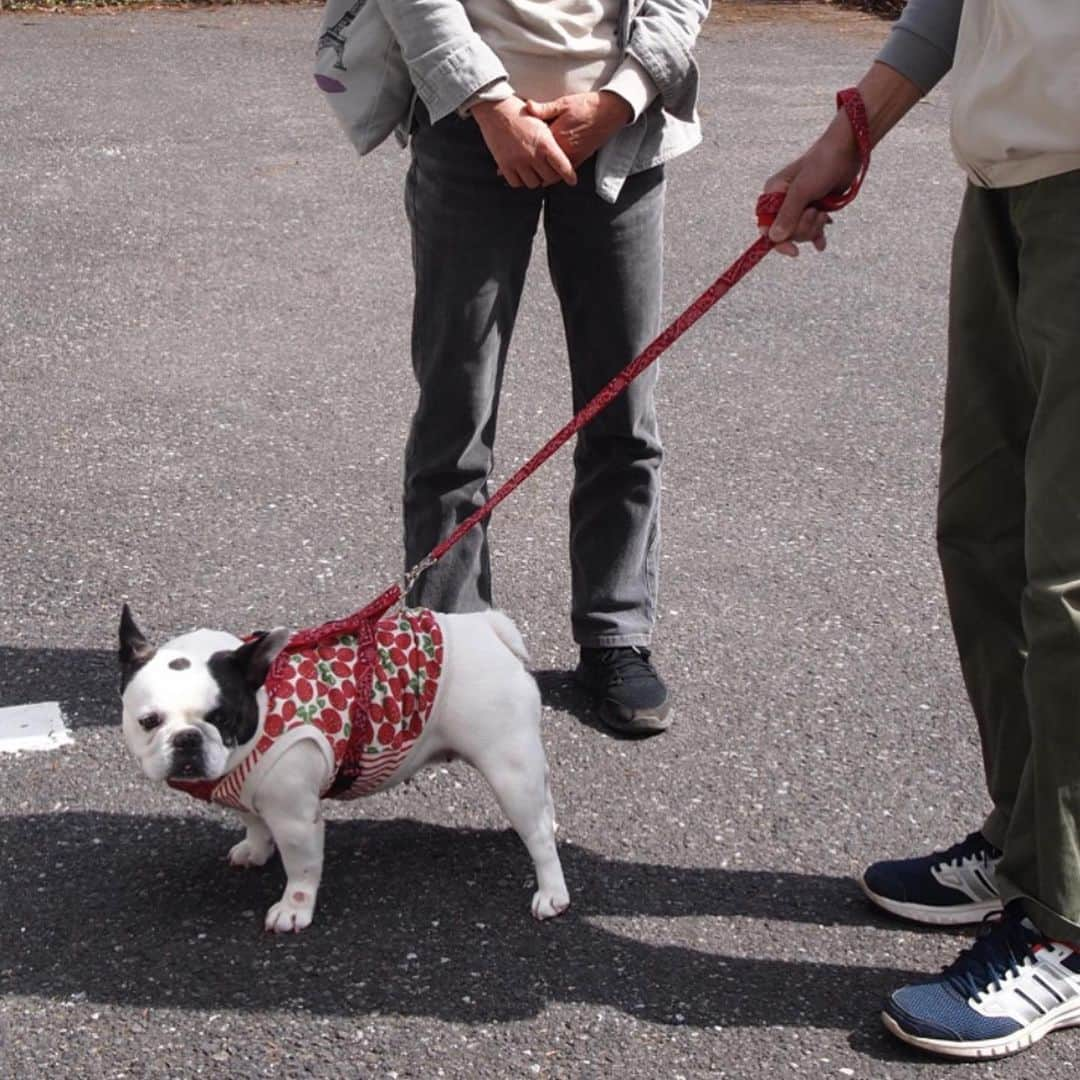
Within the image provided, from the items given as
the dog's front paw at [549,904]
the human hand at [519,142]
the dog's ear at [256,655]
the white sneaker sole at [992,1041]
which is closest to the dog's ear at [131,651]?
the dog's ear at [256,655]

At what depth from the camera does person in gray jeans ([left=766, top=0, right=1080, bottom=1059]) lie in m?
2.46

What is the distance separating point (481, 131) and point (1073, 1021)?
6.07 feet

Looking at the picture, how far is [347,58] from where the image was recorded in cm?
329

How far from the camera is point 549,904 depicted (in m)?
2.97

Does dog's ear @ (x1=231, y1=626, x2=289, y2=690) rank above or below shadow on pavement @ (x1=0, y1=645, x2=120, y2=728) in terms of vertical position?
above

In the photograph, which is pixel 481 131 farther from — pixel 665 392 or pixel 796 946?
pixel 665 392

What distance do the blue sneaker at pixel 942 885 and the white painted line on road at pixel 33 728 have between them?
1650 mm

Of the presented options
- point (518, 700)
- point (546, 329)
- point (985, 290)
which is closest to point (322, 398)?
point (546, 329)

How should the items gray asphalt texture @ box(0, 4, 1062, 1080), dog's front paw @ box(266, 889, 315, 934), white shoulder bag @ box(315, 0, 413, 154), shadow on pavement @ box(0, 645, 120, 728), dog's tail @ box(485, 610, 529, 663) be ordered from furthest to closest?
1. shadow on pavement @ box(0, 645, 120, 728)
2. white shoulder bag @ box(315, 0, 413, 154)
3. dog's tail @ box(485, 610, 529, 663)
4. dog's front paw @ box(266, 889, 315, 934)
5. gray asphalt texture @ box(0, 4, 1062, 1080)

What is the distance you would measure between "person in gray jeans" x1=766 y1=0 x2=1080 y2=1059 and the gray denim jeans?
574mm

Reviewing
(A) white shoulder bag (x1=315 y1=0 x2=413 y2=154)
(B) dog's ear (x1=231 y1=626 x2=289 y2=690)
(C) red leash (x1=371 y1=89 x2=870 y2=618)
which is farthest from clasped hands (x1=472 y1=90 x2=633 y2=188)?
(B) dog's ear (x1=231 y1=626 x2=289 y2=690)

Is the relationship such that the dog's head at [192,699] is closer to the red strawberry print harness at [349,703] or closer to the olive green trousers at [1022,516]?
the red strawberry print harness at [349,703]

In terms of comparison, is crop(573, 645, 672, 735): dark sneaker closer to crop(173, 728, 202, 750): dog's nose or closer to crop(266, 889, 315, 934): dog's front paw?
crop(266, 889, 315, 934): dog's front paw

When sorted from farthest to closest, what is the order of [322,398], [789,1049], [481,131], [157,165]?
[157,165], [322,398], [481,131], [789,1049]
